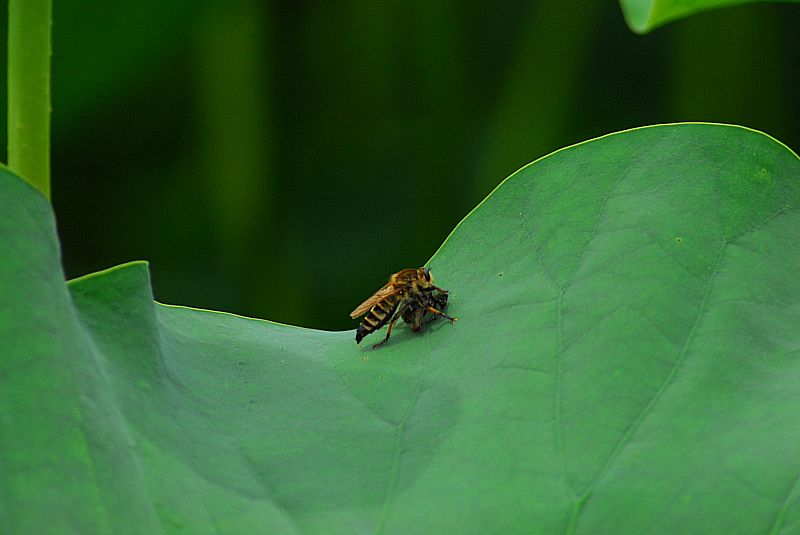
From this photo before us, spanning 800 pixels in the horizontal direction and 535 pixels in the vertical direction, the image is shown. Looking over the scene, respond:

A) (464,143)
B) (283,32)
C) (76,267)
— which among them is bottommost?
(76,267)

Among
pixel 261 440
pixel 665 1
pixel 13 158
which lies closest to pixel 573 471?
pixel 261 440

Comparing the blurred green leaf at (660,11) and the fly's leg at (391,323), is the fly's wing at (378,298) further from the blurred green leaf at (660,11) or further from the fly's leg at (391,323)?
the blurred green leaf at (660,11)

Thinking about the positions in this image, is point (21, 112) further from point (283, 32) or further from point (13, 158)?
point (283, 32)

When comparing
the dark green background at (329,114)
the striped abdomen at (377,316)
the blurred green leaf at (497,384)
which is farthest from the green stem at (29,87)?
the dark green background at (329,114)

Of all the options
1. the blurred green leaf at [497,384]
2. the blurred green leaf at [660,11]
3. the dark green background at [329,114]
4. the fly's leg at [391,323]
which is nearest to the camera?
the blurred green leaf at [497,384]

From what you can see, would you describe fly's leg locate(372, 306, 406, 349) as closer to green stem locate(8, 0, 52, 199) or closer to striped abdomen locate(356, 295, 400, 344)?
striped abdomen locate(356, 295, 400, 344)

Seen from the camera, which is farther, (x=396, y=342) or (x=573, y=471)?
(x=396, y=342)

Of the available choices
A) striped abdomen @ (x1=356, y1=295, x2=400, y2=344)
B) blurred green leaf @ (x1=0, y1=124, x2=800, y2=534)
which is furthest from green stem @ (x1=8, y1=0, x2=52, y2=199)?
striped abdomen @ (x1=356, y1=295, x2=400, y2=344)

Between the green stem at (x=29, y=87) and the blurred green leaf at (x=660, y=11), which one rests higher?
the blurred green leaf at (x=660, y=11)
